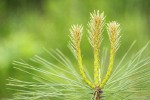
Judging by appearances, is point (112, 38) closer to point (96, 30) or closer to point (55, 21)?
point (96, 30)

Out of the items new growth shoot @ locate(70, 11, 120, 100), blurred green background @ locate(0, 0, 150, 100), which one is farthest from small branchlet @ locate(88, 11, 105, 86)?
blurred green background @ locate(0, 0, 150, 100)

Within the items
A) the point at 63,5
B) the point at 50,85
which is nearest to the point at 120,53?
the point at 63,5

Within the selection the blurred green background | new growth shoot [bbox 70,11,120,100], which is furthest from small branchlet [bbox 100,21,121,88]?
the blurred green background

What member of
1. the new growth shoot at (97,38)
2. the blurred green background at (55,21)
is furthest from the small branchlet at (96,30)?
the blurred green background at (55,21)

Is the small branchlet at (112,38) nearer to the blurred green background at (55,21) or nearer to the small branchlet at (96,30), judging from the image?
the small branchlet at (96,30)

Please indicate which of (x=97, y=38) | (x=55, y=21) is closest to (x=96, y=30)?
(x=97, y=38)

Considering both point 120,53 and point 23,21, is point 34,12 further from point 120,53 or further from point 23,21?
point 120,53

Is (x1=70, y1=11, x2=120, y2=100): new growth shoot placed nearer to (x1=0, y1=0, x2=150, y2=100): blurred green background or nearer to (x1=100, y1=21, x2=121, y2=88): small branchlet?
(x1=100, y1=21, x2=121, y2=88): small branchlet

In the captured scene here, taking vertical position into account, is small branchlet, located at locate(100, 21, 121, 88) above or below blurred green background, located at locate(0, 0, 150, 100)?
below

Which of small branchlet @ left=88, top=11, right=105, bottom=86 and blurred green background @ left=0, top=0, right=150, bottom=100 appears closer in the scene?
small branchlet @ left=88, top=11, right=105, bottom=86
